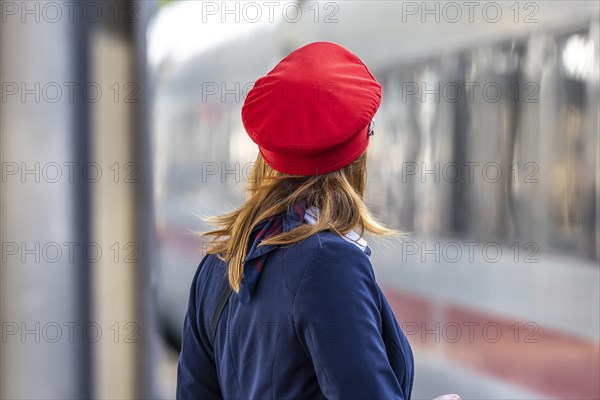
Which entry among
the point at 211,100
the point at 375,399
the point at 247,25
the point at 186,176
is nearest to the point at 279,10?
the point at 247,25

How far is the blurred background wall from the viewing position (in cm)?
285

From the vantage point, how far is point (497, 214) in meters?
3.91

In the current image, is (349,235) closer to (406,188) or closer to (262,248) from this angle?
(262,248)

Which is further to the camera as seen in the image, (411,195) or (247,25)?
(247,25)

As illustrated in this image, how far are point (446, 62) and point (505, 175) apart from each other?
0.73 meters

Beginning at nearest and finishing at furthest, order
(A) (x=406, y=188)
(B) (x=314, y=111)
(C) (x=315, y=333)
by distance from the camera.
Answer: (C) (x=315, y=333) → (B) (x=314, y=111) → (A) (x=406, y=188)

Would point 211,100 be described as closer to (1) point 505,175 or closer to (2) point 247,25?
(2) point 247,25

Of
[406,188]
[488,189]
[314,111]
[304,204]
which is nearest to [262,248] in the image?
[304,204]

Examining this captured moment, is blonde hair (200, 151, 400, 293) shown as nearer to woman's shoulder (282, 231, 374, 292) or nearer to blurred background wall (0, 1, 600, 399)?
woman's shoulder (282, 231, 374, 292)

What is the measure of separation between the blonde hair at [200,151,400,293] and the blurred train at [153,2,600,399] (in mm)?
2015

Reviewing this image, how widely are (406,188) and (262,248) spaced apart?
125 inches

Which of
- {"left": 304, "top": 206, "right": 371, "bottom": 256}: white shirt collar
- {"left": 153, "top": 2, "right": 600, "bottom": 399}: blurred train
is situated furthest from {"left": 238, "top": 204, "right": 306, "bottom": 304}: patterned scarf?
{"left": 153, "top": 2, "right": 600, "bottom": 399}: blurred train

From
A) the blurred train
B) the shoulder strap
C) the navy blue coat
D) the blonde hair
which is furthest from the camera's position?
the blurred train

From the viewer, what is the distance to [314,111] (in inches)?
57.4
